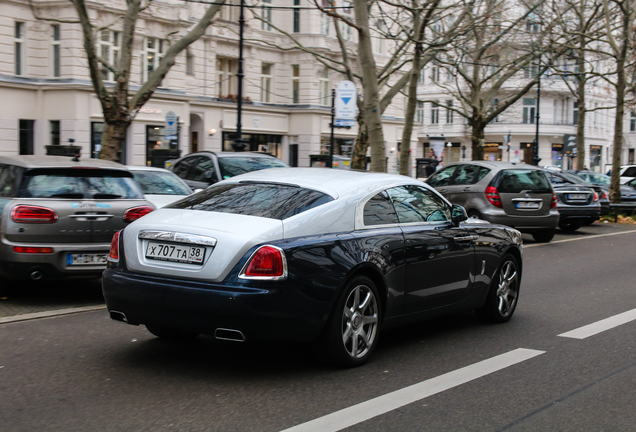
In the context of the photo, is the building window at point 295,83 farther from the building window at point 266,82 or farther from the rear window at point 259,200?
the rear window at point 259,200

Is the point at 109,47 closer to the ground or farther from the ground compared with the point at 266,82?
farther from the ground

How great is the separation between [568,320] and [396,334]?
1.90 metres

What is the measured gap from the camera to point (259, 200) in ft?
19.0

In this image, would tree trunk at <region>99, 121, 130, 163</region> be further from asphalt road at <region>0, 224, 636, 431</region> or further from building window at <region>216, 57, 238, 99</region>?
building window at <region>216, 57, 238, 99</region>

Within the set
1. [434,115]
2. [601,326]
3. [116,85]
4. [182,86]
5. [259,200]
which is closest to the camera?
[259,200]

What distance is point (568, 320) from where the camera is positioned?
25.4 ft

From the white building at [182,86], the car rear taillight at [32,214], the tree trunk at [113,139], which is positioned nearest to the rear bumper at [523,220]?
the tree trunk at [113,139]

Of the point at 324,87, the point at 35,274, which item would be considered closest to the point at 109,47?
the point at 324,87

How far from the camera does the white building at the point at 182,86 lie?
32375mm

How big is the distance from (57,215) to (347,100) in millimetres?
15565

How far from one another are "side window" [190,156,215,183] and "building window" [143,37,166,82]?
888 inches

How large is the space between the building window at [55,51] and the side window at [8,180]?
26.3 metres

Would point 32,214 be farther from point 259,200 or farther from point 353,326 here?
point 353,326

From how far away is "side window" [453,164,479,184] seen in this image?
16.2 meters
